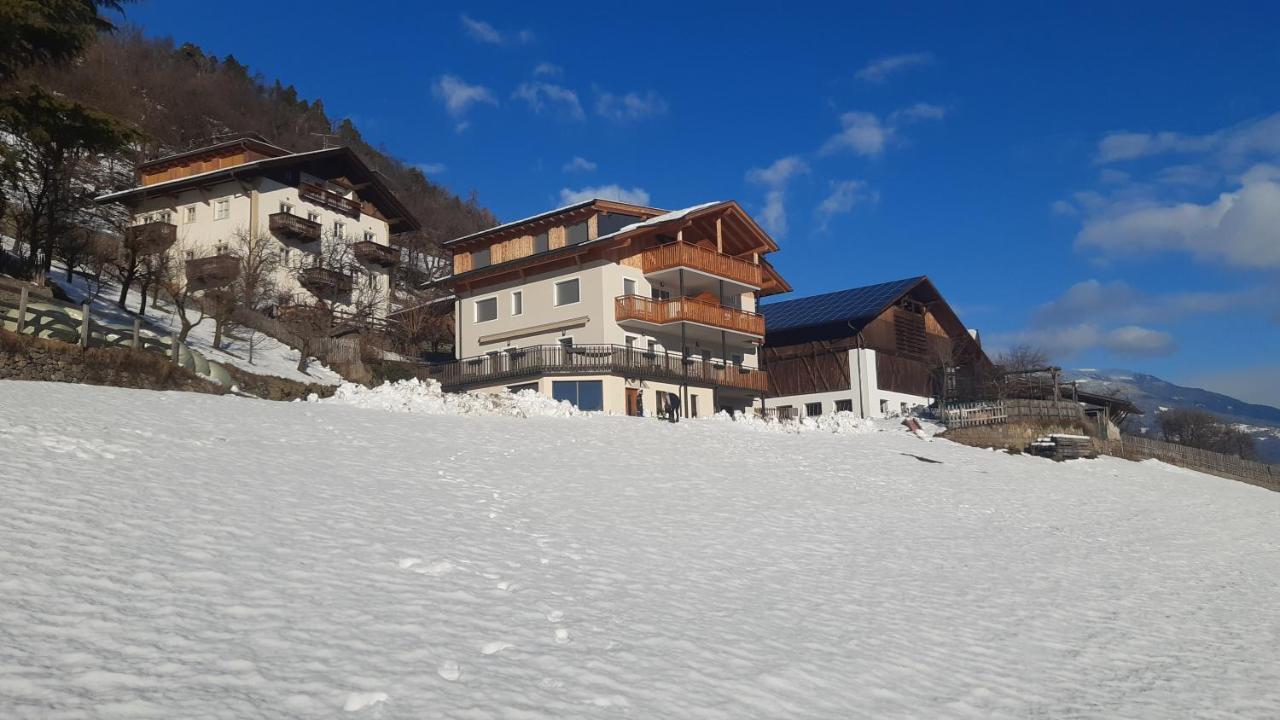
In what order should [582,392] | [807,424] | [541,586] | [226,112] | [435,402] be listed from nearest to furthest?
[541,586]
[435,402]
[807,424]
[582,392]
[226,112]

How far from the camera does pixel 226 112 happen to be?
9662 cm

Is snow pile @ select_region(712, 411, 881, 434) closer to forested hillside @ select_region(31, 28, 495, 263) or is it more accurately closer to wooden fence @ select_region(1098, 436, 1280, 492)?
wooden fence @ select_region(1098, 436, 1280, 492)

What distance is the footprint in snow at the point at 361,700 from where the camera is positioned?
6379 millimetres

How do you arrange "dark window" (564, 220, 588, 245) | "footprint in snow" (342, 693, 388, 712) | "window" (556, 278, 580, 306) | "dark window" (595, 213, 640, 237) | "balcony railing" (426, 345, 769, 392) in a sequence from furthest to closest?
"dark window" (564, 220, 588, 245), "dark window" (595, 213, 640, 237), "window" (556, 278, 580, 306), "balcony railing" (426, 345, 769, 392), "footprint in snow" (342, 693, 388, 712)

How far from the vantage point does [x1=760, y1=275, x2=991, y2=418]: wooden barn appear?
5575 centimetres

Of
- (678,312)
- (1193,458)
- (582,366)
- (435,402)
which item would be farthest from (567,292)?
(1193,458)

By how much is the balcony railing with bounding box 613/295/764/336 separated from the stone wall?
20457 mm

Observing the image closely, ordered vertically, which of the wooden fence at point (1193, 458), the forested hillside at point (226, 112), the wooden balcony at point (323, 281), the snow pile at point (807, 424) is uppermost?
the forested hillside at point (226, 112)

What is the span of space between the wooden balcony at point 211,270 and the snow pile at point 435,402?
21.0 meters

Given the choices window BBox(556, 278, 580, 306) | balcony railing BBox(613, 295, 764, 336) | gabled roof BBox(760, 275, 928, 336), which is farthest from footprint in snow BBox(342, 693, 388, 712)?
gabled roof BBox(760, 275, 928, 336)

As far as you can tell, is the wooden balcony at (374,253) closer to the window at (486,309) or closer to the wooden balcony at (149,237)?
the wooden balcony at (149,237)

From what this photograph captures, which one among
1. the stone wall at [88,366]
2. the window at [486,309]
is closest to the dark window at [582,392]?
the window at [486,309]

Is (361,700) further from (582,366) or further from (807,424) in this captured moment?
(582,366)

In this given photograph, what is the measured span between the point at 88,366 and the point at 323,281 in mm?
32971
